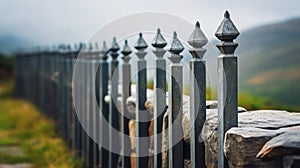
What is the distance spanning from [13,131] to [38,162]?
2.70 metres

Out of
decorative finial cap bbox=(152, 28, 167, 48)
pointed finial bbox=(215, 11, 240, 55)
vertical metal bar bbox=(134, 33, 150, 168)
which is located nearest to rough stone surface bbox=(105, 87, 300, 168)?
pointed finial bbox=(215, 11, 240, 55)

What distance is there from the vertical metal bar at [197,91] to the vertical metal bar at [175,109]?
8.7 inches

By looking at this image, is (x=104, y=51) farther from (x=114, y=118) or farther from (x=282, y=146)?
(x=282, y=146)

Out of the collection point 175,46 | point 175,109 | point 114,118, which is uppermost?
point 175,46

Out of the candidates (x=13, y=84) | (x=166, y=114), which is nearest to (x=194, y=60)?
(x=166, y=114)

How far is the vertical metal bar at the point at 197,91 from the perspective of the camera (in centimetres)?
233

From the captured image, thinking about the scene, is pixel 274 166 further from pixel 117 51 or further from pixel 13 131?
pixel 13 131

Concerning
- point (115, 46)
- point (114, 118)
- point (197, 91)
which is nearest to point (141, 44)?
point (115, 46)

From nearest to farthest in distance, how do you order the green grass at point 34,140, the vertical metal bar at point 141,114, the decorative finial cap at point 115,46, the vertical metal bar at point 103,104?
1. the vertical metal bar at point 141,114
2. the decorative finial cap at point 115,46
3. the vertical metal bar at point 103,104
4. the green grass at point 34,140

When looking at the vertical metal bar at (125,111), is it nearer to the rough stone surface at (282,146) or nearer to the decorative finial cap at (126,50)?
the decorative finial cap at (126,50)

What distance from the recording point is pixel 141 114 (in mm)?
3195

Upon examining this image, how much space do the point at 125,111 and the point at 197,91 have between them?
131 centimetres

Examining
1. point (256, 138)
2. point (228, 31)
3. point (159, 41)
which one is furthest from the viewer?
point (159, 41)

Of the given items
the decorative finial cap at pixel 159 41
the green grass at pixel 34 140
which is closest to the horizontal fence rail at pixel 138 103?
the decorative finial cap at pixel 159 41
